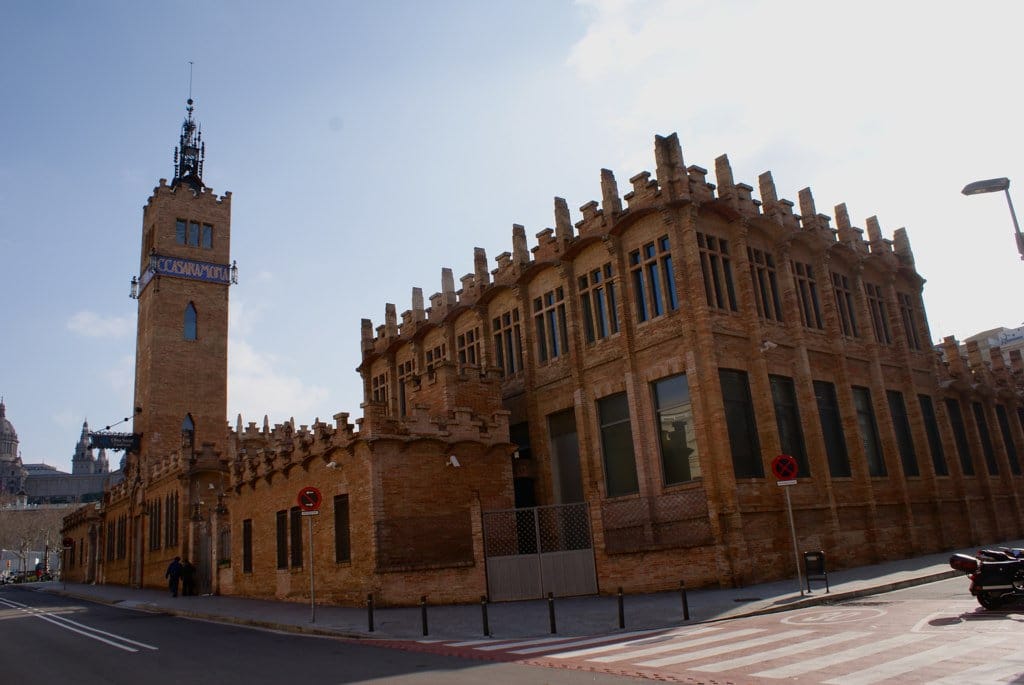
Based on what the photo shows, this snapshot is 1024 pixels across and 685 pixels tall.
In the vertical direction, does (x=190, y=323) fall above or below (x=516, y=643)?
above

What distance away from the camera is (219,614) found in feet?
72.9

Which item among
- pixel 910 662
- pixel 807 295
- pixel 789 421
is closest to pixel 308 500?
pixel 910 662

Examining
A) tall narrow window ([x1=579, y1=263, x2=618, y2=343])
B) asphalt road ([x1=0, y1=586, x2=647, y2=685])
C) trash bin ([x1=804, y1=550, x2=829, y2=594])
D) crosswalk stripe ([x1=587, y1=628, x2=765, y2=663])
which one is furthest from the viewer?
tall narrow window ([x1=579, y1=263, x2=618, y2=343])

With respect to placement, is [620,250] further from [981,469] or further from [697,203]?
[981,469]

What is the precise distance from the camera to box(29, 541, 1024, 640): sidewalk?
1473 centimetres

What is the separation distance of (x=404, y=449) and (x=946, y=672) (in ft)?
54.8

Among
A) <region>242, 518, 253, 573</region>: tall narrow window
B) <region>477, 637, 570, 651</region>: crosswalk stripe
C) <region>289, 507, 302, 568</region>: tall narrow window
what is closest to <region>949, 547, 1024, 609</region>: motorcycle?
<region>477, 637, 570, 651</region>: crosswalk stripe

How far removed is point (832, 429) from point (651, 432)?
7355mm

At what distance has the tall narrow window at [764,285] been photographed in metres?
25.2

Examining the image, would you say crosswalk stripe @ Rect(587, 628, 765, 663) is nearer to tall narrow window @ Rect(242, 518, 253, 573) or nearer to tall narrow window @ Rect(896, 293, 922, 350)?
tall narrow window @ Rect(242, 518, 253, 573)

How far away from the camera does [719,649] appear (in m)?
10.6

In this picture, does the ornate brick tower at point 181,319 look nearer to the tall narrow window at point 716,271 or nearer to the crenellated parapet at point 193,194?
the crenellated parapet at point 193,194

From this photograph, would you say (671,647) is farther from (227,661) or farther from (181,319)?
(181,319)

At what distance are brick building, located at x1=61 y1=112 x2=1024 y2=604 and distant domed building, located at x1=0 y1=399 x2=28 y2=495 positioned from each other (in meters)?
162
